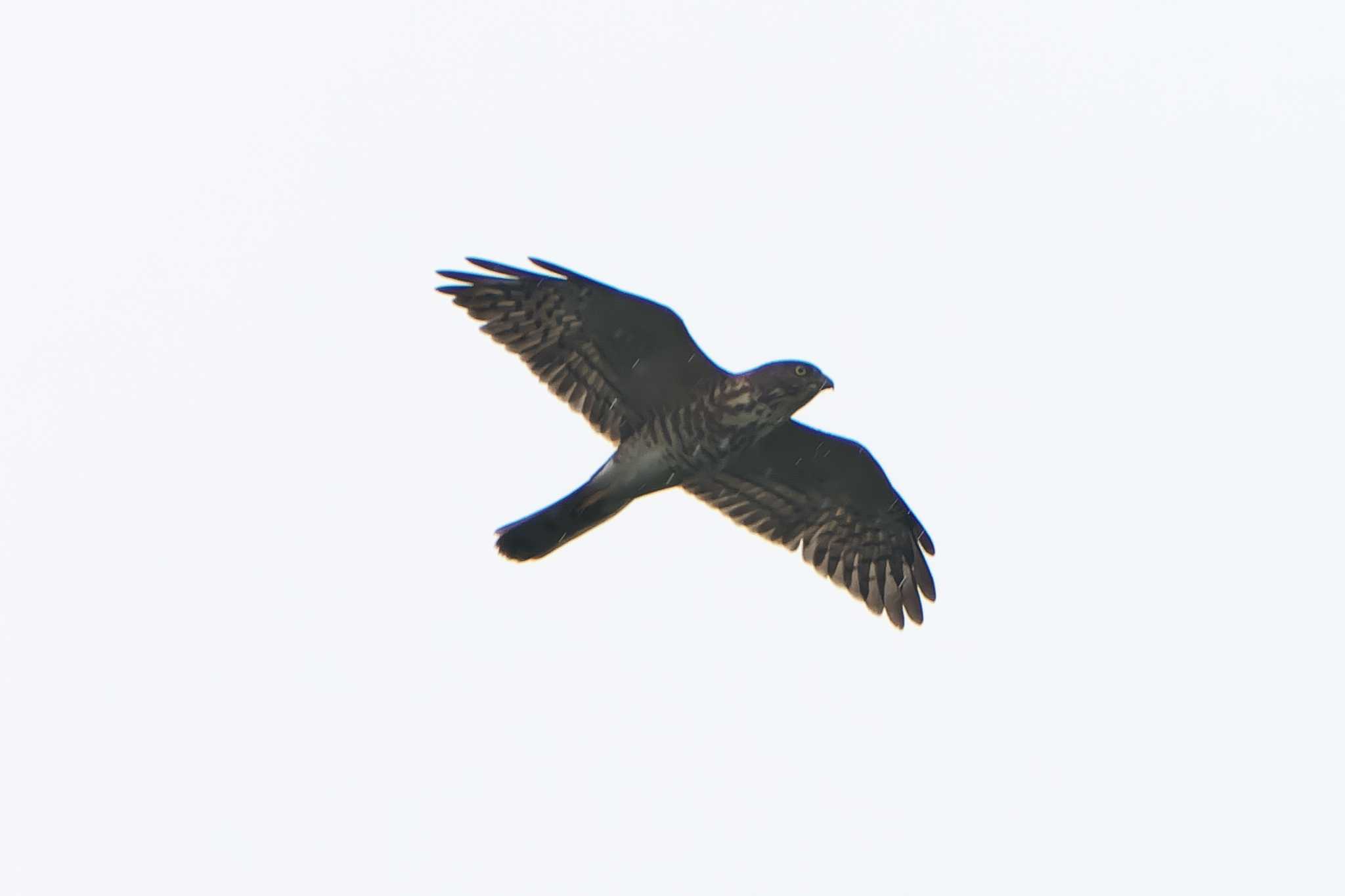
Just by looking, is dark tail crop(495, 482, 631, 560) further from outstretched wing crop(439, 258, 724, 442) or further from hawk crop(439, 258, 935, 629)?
outstretched wing crop(439, 258, 724, 442)

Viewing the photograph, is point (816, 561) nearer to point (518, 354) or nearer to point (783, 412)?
point (783, 412)

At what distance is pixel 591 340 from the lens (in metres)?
9.84

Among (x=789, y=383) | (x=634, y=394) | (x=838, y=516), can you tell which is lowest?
(x=634, y=394)

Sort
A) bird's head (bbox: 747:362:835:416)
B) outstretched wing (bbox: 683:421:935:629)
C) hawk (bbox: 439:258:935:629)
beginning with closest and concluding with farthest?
1. bird's head (bbox: 747:362:835:416)
2. hawk (bbox: 439:258:935:629)
3. outstretched wing (bbox: 683:421:935:629)

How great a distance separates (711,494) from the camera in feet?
35.2

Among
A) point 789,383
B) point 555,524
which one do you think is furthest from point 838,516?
point 555,524

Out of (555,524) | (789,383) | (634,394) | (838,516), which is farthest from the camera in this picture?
(838,516)

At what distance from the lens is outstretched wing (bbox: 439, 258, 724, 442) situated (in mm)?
9586

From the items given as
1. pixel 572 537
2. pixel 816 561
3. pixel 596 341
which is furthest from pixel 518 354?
pixel 816 561

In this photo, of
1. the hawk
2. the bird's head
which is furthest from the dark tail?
the bird's head

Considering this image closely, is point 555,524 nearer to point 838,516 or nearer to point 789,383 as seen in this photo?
point 789,383

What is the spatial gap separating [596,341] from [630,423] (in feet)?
1.79

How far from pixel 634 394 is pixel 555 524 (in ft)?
3.08

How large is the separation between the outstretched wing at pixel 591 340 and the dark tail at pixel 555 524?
1.38 feet
